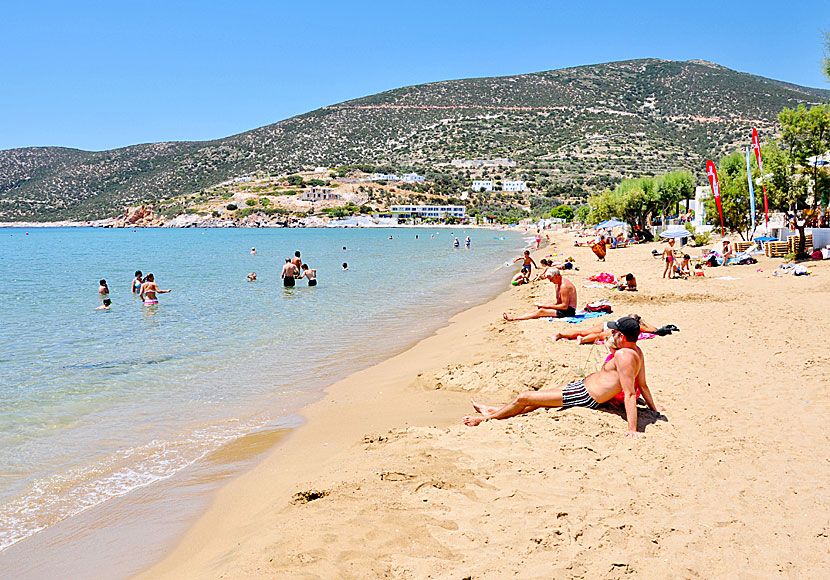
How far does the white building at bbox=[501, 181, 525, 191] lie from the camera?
12423cm

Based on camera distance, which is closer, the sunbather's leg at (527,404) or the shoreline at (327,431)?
the shoreline at (327,431)

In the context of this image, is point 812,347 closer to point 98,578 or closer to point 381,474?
point 381,474

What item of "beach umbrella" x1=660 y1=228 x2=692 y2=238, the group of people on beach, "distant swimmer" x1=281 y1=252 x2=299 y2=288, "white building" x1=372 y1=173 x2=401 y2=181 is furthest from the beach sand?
"white building" x1=372 y1=173 x2=401 y2=181

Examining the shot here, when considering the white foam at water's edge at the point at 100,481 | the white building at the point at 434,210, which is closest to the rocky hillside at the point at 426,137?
the white building at the point at 434,210

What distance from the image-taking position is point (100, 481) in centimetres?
541

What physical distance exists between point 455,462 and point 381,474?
1.99 feet

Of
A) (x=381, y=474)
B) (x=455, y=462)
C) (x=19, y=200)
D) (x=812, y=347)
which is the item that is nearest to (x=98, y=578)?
(x=381, y=474)

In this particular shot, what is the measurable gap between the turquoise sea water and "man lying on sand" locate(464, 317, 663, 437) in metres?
2.71

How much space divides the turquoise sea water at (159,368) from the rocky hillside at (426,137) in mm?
108357

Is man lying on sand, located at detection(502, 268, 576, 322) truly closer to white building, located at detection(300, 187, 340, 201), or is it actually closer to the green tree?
the green tree

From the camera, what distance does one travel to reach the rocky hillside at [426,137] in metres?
125

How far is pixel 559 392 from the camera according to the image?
5.88 m

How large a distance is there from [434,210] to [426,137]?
23299 mm

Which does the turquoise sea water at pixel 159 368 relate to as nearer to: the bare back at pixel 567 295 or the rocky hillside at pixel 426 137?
the bare back at pixel 567 295
